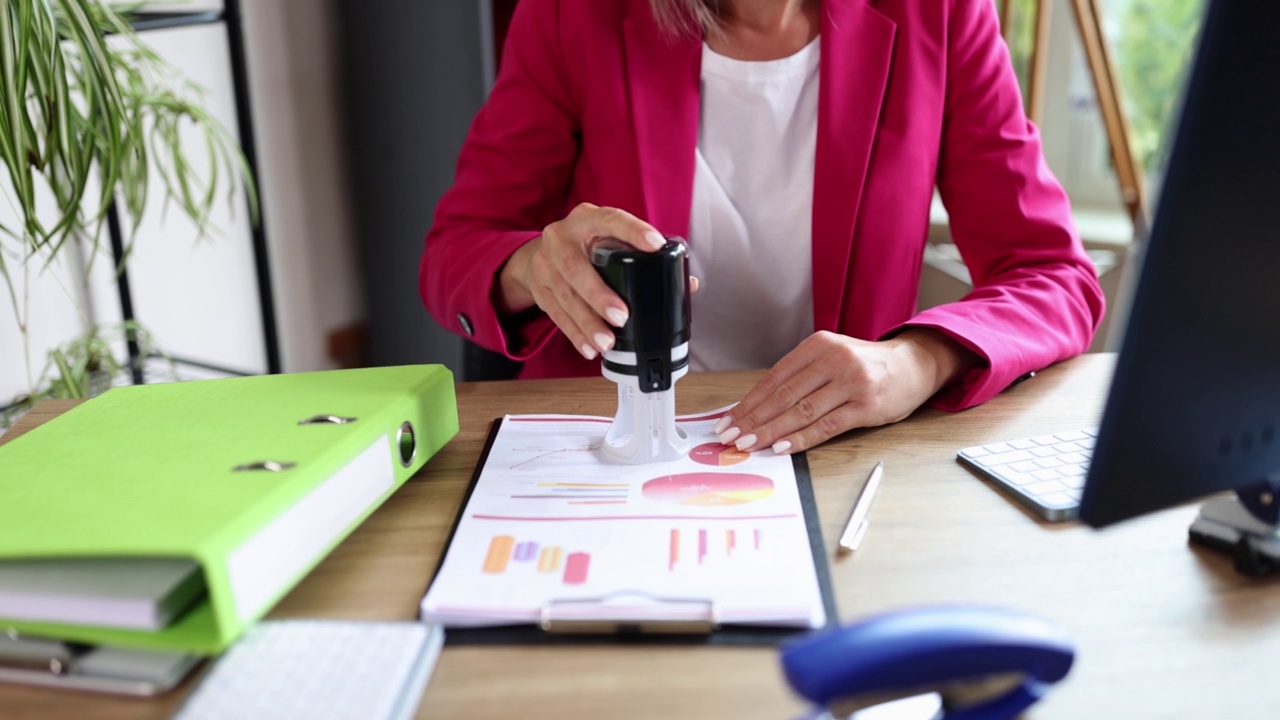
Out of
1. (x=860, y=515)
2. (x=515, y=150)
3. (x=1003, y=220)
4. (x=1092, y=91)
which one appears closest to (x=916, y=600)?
(x=860, y=515)

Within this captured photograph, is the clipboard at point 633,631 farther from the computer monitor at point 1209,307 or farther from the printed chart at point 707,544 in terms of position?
the computer monitor at point 1209,307

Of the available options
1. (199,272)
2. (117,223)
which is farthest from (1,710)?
(199,272)

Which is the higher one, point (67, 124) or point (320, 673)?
point (67, 124)

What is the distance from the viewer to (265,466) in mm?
611

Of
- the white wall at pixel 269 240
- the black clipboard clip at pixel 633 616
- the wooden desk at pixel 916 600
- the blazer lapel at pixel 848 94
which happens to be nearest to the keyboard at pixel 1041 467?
Answer: the wooden desk at pixel 916 600

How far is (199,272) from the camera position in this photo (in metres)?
2.00

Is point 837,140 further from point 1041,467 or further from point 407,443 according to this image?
point 407,443

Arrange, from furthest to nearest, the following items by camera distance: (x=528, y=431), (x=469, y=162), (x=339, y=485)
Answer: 1. (x=469, y=162)
2. (x=528, y=431)
3. (x=339, y=485)

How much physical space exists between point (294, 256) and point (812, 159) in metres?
1.46

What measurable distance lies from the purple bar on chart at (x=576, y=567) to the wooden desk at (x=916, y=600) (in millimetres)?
56

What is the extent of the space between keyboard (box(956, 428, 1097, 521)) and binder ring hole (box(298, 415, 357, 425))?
454mm

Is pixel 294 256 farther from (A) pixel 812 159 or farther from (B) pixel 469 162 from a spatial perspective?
(A) pixel 812 159

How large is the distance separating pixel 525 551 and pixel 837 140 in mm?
663

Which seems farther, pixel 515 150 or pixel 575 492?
pixel 515 150
